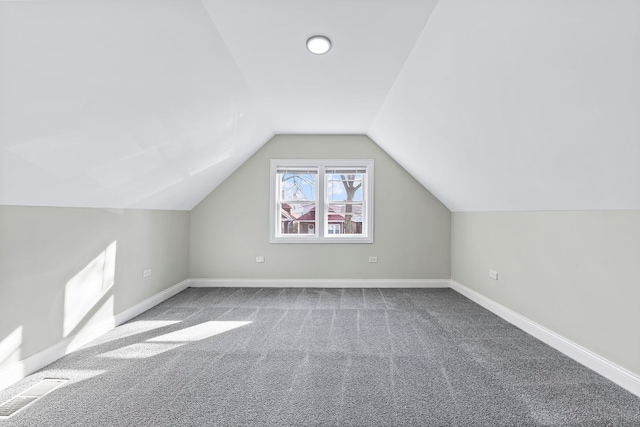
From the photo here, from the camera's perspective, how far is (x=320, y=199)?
4.76 metres

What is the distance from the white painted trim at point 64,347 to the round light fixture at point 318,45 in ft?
9.96

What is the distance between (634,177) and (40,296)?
403cm

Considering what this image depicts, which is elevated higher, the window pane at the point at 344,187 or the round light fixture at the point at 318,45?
the round light fixture at the point at 318,45

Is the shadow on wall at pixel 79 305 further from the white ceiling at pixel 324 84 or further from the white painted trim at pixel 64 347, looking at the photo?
the white ceiling at pixel 324 84

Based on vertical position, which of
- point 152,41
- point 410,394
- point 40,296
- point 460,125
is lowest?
point 410,394

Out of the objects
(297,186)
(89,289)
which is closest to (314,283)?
(297,186)

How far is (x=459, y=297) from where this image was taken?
4098 millimetres

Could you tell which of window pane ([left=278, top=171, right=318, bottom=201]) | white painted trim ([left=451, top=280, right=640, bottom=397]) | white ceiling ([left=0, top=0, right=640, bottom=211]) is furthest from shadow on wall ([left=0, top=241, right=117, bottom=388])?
white painted trim ([left=451, top=280, right=640, bottom=397])

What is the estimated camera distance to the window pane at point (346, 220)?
483 centimetres

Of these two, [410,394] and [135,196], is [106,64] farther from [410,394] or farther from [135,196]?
[410,394]

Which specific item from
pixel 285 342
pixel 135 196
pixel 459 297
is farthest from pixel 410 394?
pixel 135 196

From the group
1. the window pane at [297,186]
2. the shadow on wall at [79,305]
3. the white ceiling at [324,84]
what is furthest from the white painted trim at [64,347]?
the window pane at [297,186]

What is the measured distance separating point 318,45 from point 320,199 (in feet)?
9.00

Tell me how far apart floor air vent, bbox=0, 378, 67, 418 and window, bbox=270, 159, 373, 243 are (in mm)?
3025
